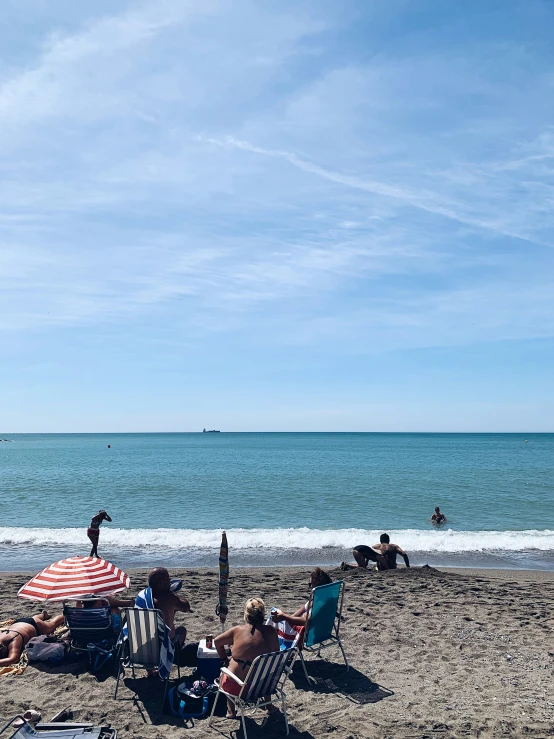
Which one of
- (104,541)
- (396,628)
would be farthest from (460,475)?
(396,628)

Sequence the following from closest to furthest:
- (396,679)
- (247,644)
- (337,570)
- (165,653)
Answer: (247,644) < (165,653) < (396,679) < (337,570)

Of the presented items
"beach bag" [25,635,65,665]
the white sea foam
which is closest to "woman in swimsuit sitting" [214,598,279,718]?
"beach bag" [25,635,65,665]

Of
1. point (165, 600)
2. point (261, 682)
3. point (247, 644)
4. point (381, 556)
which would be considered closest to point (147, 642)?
point (165, 600)

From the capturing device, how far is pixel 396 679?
646cm

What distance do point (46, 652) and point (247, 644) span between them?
2.78m

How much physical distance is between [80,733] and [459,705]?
363 centimetres

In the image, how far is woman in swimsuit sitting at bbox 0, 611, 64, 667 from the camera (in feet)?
22.5

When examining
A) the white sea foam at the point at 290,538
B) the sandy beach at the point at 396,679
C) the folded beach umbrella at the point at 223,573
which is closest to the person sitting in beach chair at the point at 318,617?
the sandy beach at the point at 396,679

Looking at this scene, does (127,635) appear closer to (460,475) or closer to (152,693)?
(152,693)

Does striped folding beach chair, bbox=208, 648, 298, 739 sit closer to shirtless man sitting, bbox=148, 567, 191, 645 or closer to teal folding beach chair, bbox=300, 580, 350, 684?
teal folding beach chair, bbox=300, 580, 350, 684

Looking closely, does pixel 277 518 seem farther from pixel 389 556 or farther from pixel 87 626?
pixel 87 626

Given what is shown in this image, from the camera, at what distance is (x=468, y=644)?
25.1ft

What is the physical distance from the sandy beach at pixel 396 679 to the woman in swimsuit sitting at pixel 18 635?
11.5 inches

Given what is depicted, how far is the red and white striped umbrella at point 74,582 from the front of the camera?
6746 mm
